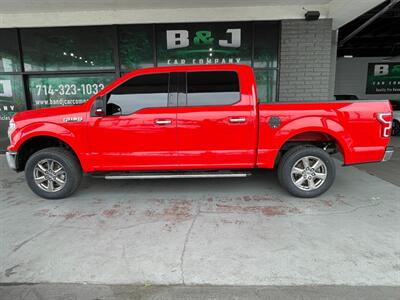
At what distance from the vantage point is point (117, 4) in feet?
22.9

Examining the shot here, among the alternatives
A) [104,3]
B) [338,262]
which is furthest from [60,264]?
[104,3]

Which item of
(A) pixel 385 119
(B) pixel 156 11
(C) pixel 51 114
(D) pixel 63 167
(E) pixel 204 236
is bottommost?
(E) pixel 204 236

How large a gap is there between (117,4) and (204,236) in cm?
649

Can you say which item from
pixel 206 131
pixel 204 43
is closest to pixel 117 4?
pixel 204 43

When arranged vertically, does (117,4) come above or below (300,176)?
above

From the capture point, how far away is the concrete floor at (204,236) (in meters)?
2.49

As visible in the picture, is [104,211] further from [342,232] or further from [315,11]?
[315,11]

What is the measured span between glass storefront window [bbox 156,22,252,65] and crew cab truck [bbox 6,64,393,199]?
3.87 metres

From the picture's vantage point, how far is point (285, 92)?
7.79m

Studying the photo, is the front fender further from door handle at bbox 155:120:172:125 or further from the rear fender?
the rear fender

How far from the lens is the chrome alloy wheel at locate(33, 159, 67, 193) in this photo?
4.28m

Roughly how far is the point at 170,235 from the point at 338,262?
1780 millimetres

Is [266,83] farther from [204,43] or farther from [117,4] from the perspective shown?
[117,4]

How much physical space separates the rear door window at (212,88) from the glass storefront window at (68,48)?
4.74m
